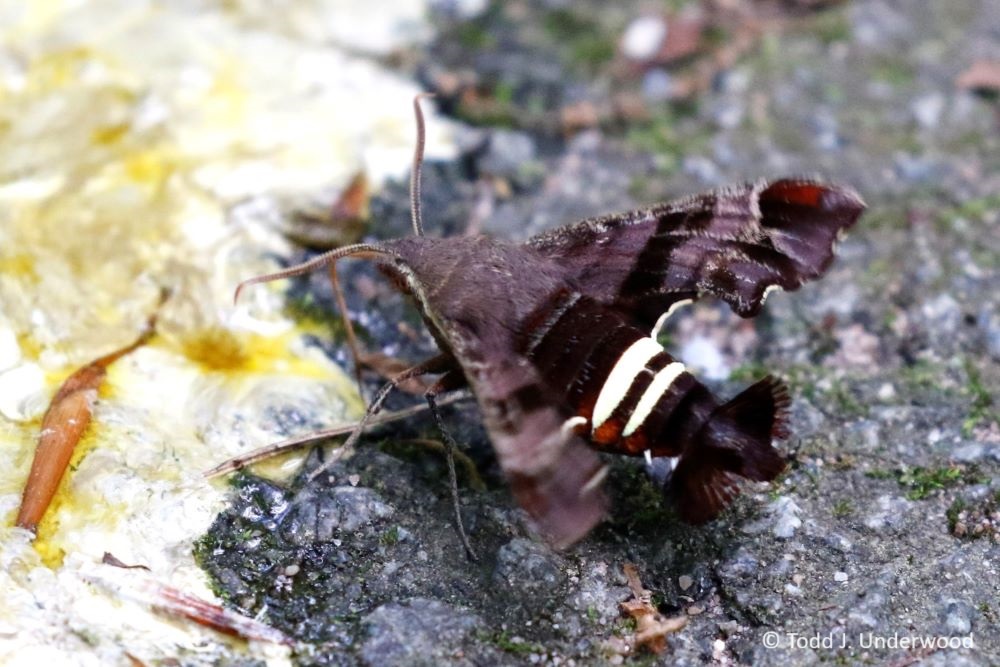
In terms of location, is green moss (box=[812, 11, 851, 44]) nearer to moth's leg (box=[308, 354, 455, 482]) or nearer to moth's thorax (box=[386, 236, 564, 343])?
moth's thorax (box=[386, 236, 564, 343])

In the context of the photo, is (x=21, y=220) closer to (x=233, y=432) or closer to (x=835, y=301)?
(x=233, y=432)

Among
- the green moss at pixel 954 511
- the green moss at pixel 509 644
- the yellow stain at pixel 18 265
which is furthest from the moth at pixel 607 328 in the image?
the yellow stain at pixel 18 265

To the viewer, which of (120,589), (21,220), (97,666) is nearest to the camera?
(97,666)

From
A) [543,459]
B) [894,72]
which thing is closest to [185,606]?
[543,459]

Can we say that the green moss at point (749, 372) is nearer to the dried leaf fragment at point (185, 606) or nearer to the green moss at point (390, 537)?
the green moss at point (390, 537)

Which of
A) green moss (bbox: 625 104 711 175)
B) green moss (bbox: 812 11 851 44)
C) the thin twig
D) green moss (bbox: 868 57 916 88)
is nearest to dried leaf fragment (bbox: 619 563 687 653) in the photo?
the thin twig

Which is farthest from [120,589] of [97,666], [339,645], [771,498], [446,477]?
[771,498]

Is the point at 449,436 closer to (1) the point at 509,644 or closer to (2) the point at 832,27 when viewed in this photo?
(1) the point at 509,644
